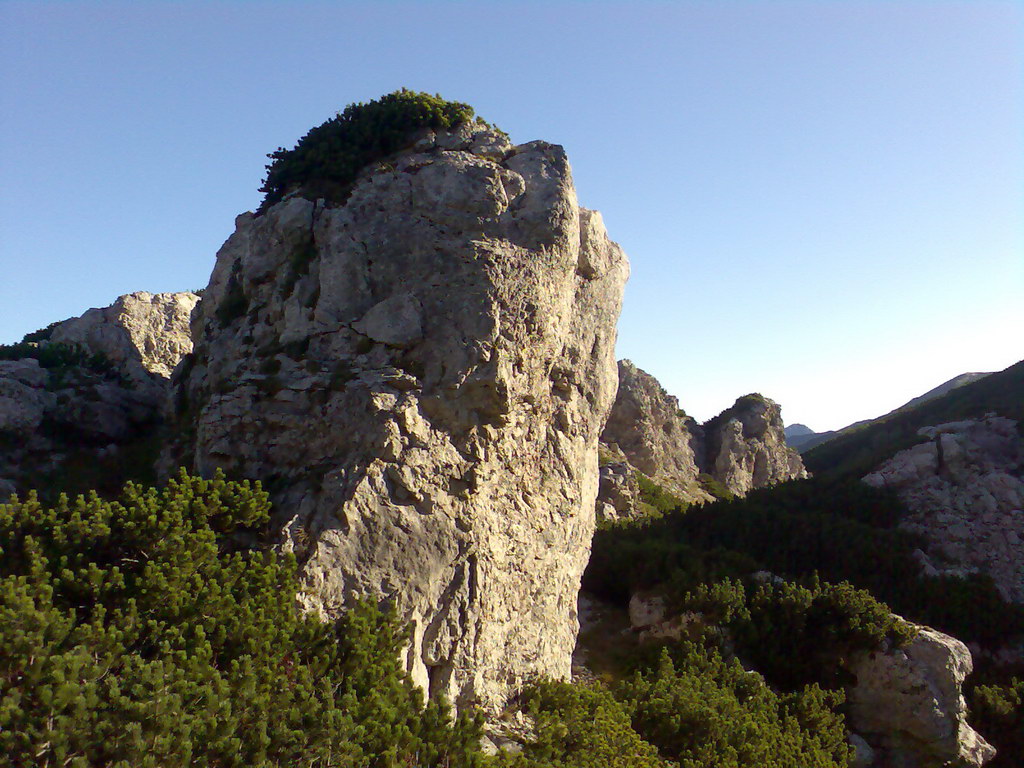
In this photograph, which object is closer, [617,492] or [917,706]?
[917,706]

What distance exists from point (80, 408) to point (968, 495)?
35.1 m

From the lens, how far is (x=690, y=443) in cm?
5588

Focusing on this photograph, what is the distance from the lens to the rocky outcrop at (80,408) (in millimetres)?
15672

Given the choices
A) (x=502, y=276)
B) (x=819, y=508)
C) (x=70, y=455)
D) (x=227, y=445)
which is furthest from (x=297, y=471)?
(x=819, y=508)

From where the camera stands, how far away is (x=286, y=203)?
1728 cm

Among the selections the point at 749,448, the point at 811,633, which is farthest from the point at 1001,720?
the point at 749,448

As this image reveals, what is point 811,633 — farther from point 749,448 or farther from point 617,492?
point 749,448

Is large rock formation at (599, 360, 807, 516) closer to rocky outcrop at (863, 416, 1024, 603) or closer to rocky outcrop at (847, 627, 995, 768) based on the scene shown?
rocky outcrop at (863, 416, 1024, 603)

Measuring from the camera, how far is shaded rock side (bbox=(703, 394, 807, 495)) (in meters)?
55.1

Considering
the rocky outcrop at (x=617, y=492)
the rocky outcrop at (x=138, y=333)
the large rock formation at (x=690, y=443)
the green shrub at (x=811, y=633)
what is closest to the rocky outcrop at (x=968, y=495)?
the green shrub at (x=811, y=633)

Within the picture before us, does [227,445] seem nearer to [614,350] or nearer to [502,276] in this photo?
[502,276]

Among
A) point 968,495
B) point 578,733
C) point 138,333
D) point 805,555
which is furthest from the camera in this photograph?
→ point 968,495

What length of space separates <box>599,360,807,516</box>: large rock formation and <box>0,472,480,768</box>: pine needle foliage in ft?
101

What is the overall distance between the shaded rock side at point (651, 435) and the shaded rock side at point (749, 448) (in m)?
2.82
